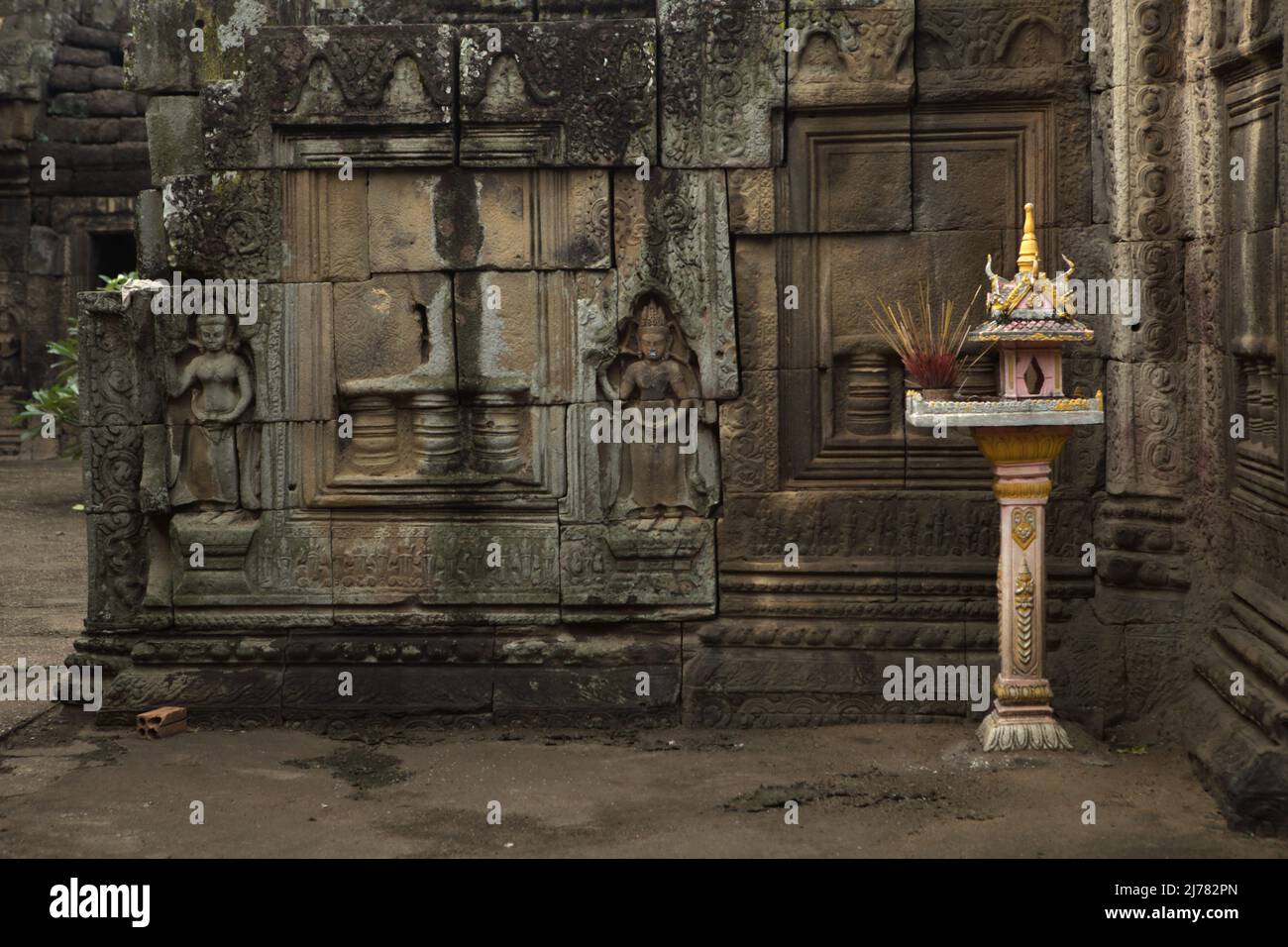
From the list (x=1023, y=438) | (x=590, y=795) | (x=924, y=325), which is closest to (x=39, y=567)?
(x=590, y=795)

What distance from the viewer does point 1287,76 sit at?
6.66 m

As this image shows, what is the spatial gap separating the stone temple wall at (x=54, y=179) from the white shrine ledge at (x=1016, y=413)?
14.9m

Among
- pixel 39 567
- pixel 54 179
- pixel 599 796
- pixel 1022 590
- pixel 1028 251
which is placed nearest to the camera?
pixel 599 796

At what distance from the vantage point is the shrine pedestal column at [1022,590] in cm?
760

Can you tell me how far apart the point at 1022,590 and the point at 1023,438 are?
68 centimetres

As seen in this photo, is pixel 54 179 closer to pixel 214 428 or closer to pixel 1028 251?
pixel 214 428

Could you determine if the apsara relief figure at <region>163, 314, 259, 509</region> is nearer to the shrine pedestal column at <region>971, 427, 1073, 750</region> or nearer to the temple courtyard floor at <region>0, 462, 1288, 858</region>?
the temple courtyard floor at <region>0, 462, 1288, 858</region>

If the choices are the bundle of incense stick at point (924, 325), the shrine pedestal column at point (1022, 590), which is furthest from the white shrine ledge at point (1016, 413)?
the bundle of incense stick at point (924, 325)

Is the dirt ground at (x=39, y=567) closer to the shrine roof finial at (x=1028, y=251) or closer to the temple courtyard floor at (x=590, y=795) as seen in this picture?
the temple courtyard floor at (x=590, y=795)

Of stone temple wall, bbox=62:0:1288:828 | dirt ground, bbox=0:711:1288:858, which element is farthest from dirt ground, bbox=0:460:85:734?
stone temple wall, bbox=62:0:1288:828

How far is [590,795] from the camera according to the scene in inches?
292

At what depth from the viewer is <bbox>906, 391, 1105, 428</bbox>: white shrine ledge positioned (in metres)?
7.38

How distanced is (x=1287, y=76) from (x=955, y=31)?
6.82 ft

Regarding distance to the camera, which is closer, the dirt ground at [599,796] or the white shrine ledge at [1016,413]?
the dirt ground at [599,796]
